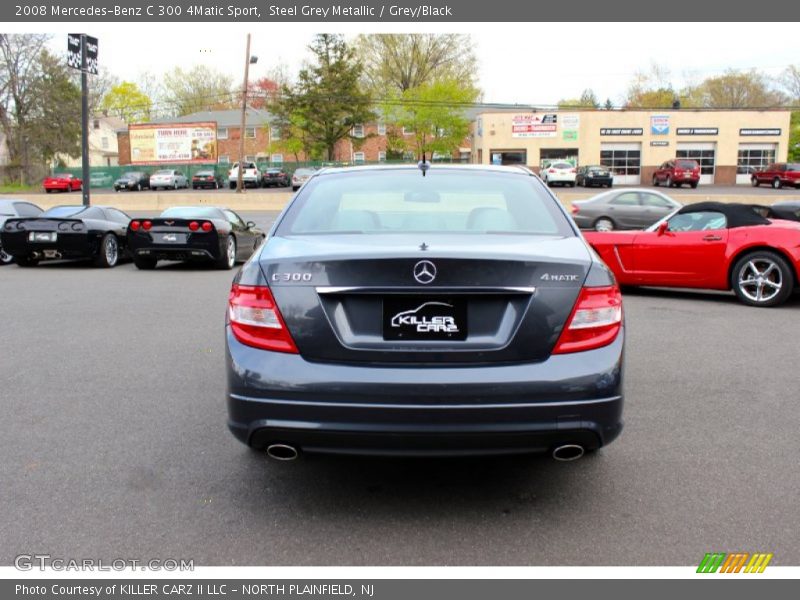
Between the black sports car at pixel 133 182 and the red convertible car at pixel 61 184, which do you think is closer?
the black sports car at pixel 133 182

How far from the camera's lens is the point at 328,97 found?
60812mm

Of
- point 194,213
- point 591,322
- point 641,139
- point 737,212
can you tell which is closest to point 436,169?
point 591,322

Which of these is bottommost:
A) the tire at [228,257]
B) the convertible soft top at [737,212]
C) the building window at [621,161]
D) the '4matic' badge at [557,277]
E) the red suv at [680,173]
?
the tire at [228,257]

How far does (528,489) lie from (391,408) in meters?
1.15

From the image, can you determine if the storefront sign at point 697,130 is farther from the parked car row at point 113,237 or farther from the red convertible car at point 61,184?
the parked car row at point 113,237

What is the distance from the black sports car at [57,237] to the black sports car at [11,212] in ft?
2.71

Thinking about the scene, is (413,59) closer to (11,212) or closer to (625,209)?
(625,209)

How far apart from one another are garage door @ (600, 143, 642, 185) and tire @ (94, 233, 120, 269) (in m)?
50.7

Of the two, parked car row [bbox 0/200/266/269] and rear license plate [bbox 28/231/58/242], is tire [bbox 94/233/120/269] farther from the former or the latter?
rear license plate [bbox 28/231/58/242]

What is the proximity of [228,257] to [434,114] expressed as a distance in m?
50.8

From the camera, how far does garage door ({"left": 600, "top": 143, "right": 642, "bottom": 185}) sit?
5919 cm

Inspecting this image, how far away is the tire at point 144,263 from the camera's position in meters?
14.0

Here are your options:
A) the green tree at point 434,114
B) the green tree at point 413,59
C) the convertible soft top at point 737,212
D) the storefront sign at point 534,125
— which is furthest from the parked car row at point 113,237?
the green tree at point 413,59

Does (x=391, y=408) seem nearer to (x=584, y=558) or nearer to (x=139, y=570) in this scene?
(x=584, y=558)
